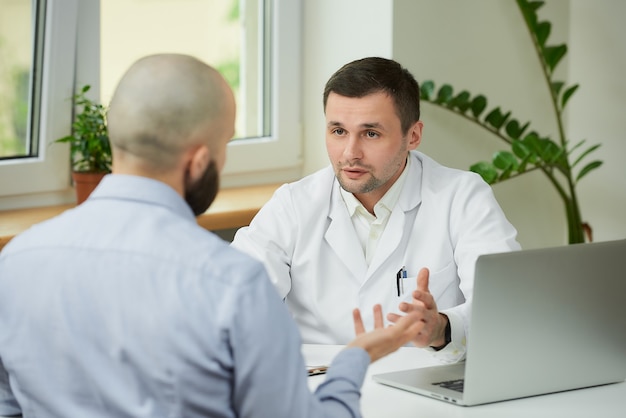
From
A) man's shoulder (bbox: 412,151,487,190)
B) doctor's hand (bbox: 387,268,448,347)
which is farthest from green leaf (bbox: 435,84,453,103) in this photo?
doctor's hand (bbox: 387,268,448,347)

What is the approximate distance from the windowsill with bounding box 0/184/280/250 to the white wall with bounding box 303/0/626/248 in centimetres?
44

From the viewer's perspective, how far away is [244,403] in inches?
51.9

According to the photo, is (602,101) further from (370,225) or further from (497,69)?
(370,225)

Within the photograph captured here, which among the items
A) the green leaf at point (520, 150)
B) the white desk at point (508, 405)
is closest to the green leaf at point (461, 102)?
the green leaf at point (520, 150)

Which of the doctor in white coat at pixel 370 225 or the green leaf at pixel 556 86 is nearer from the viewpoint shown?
the doctor in white coat at pixel 370 225

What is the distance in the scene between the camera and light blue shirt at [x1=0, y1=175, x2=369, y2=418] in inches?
50.7

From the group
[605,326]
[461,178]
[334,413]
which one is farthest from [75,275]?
[461,178]

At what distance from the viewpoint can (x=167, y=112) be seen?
4.43 ft

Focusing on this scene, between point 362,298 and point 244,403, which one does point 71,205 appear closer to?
point 362,298

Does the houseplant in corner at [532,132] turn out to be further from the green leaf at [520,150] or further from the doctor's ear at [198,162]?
the doctor's ear at [198,162]

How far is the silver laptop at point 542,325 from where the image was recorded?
1771mm

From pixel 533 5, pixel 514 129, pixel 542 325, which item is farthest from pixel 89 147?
pixel 542 325

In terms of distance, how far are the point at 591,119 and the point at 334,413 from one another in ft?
9.10

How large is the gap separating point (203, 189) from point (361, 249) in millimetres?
Result: 1165
